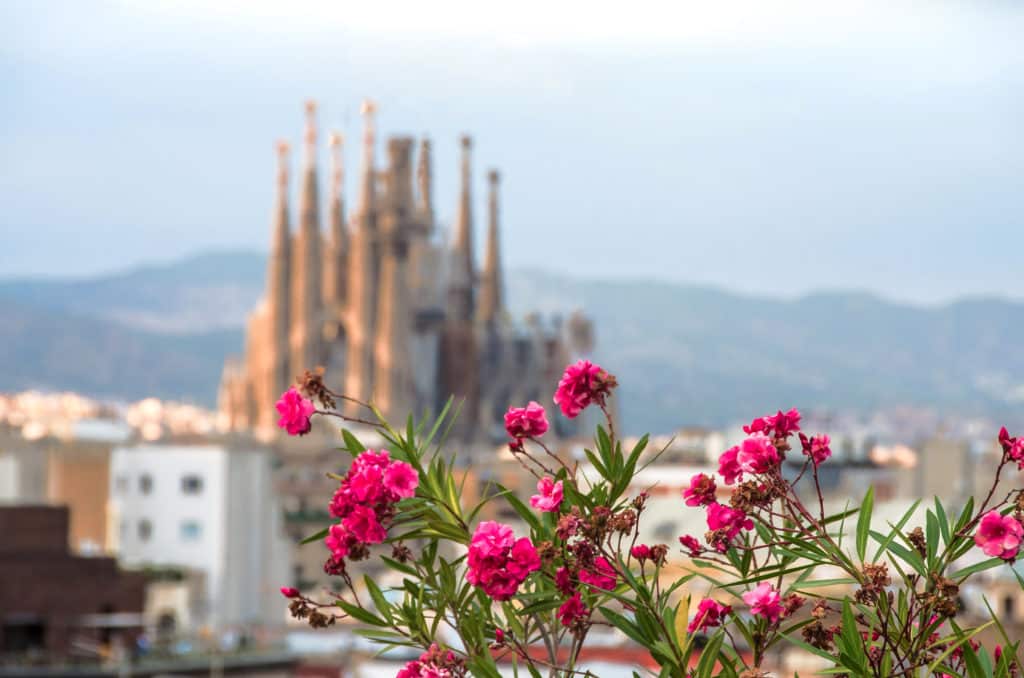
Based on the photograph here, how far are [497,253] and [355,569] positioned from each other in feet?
176

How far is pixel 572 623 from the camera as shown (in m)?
8.20

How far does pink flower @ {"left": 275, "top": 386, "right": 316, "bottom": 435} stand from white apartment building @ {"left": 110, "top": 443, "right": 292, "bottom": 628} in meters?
77.8

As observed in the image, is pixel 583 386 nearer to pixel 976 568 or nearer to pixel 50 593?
pixel 976 568

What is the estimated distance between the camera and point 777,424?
799cm

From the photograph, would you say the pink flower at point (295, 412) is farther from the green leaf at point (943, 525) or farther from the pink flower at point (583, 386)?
the green leaf at point (943, 525)

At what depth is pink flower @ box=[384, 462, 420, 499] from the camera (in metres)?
7.65

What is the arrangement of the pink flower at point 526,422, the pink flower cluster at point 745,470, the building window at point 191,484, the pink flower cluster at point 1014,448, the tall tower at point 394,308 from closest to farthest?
the pink flower cluster at point 745,470 → the pink flower cluster at point 1014,448 → the pink flower at point 526,422 → the building window at point 191,484 → the tall tower at point 394,308

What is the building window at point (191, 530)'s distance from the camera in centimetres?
8650

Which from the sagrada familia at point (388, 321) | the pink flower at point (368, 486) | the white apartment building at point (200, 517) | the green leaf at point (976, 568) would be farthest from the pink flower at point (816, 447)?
the sagrada familia at point (388, 321)

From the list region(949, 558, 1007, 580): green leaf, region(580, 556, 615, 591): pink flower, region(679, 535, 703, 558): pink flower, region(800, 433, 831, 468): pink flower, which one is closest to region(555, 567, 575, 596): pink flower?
region(580, 556, 615, 591): pink flower

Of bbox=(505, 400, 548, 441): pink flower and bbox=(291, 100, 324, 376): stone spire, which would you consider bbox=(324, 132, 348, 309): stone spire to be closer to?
bbox=(291, 100, 324, 376): stone spire

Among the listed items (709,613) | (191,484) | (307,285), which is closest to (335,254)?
(307,285)

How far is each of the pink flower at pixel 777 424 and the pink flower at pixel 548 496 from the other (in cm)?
66

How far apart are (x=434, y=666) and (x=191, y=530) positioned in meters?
79.9
